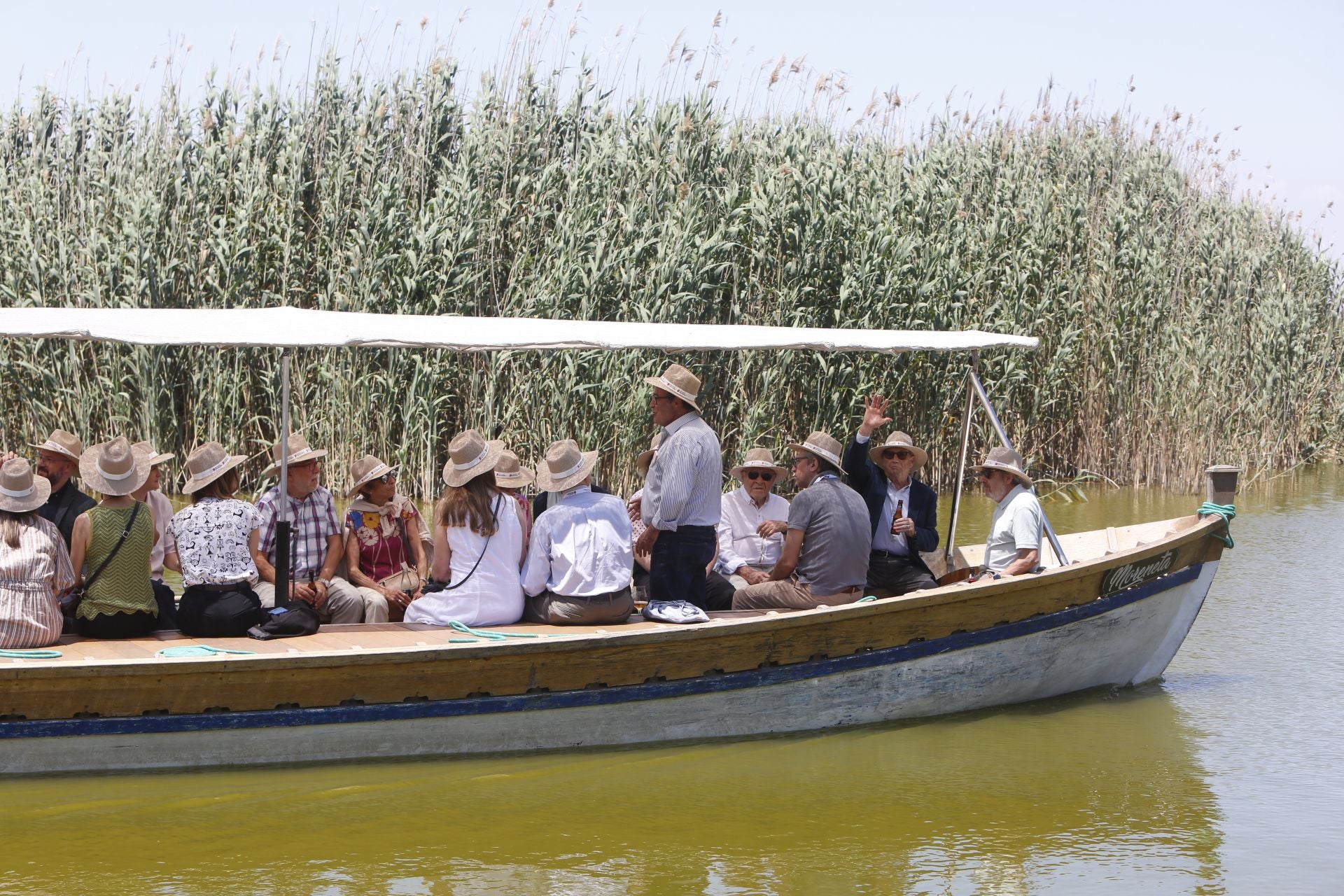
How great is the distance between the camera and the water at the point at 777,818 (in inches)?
209

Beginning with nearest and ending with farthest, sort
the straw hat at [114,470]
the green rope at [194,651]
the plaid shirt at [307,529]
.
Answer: the green rope at [194,651] < the straw hat at [114,470] < the plaid shirt at [307,529]

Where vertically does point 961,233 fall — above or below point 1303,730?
above

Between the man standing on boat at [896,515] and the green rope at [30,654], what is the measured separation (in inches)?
157

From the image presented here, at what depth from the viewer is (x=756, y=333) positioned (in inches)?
295

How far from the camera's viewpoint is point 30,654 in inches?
236

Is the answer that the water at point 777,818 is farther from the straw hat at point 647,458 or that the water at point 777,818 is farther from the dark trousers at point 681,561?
the straw hat at point 647,458

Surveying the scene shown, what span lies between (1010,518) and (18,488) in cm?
465

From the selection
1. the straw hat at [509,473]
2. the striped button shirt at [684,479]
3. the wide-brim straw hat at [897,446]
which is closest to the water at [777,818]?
the striped button shirt at [684,479]

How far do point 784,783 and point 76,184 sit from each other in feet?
32.8

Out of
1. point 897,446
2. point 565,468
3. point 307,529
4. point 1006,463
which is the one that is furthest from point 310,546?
point 1006,463

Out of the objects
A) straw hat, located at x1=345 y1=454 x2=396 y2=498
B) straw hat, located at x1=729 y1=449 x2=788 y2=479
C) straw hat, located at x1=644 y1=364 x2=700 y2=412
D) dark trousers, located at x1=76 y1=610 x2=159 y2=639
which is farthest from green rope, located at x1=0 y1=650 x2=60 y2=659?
straw hat, located at x1=729 y1=449 x2=788 y2=479

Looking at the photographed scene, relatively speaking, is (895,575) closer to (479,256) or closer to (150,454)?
(150,454)

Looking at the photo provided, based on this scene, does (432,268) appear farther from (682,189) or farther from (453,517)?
(453,517)

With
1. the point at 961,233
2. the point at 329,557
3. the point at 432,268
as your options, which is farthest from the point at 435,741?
the point at 961,233
